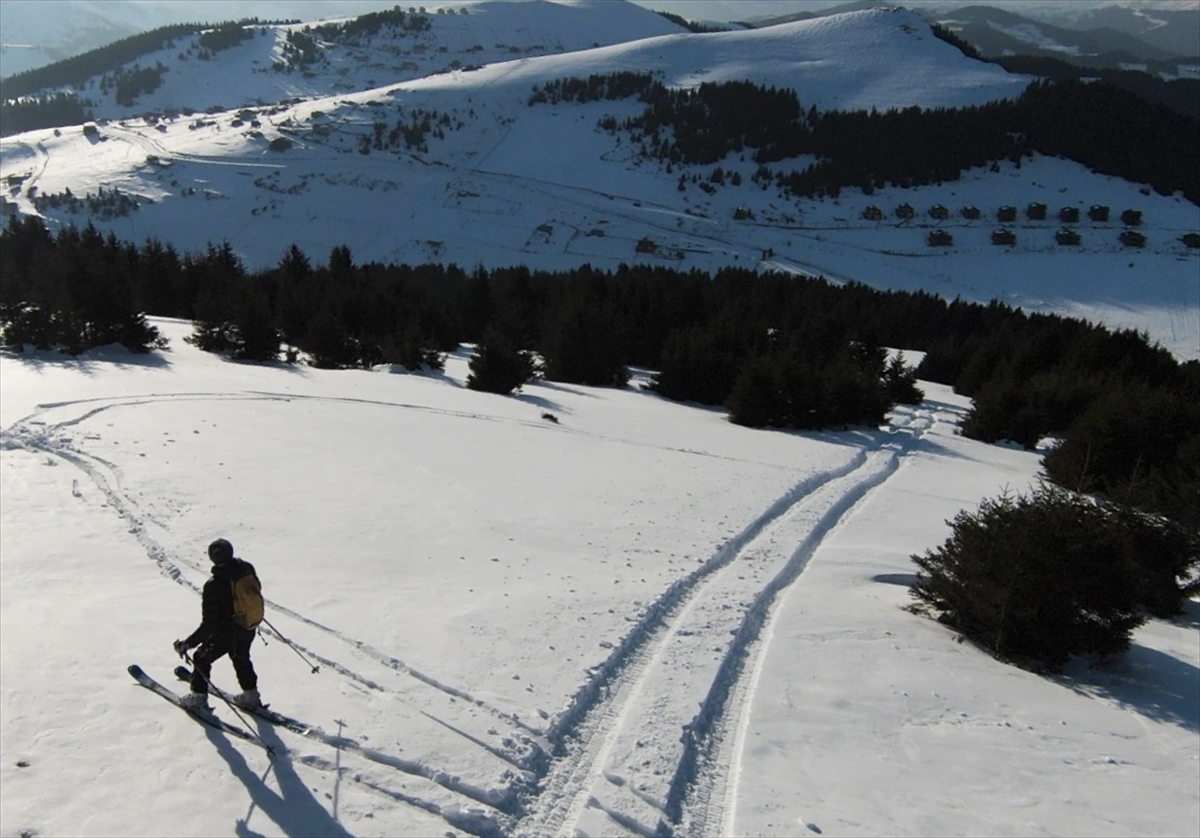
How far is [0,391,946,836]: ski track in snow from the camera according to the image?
6.27 m

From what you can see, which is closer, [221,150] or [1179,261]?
[1179,261]

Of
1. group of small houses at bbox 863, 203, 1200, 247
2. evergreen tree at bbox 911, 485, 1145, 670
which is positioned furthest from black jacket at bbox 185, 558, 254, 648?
group of small houses at bbox 863, 203, 1200, 247

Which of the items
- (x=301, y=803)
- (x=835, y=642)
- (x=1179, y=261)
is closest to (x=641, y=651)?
(x=835, y=642)

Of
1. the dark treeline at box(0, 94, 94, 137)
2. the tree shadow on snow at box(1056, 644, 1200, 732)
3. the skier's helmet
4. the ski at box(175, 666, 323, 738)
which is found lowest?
the tree shadow on snow at box(1056, 644, 1200, 732)

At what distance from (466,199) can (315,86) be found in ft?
375

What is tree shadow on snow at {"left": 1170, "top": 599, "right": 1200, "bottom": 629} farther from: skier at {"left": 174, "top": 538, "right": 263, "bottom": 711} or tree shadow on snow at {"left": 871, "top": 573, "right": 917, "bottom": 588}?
skier at {"left": 174, "top": 538, "right": 263, "bottom": 711}

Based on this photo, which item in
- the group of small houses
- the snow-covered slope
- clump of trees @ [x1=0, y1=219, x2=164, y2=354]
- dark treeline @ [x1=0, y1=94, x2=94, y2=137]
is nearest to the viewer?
clump of trees @ [x1=0, y1=219, x2=164, y2=354]

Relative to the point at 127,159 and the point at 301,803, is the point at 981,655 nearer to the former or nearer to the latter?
the point at 301,803

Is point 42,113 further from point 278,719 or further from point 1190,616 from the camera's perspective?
point 1190,616

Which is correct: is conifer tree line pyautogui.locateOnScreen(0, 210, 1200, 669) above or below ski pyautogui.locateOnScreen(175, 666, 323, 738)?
above

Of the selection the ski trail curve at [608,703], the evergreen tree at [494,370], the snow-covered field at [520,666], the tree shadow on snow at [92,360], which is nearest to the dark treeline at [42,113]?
the tree shadow on snow at [92,360]

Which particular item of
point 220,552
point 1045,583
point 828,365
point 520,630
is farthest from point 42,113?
point 1045,583

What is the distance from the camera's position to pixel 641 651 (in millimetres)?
9023

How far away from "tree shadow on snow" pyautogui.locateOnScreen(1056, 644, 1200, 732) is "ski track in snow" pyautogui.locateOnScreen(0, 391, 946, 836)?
3800mm
